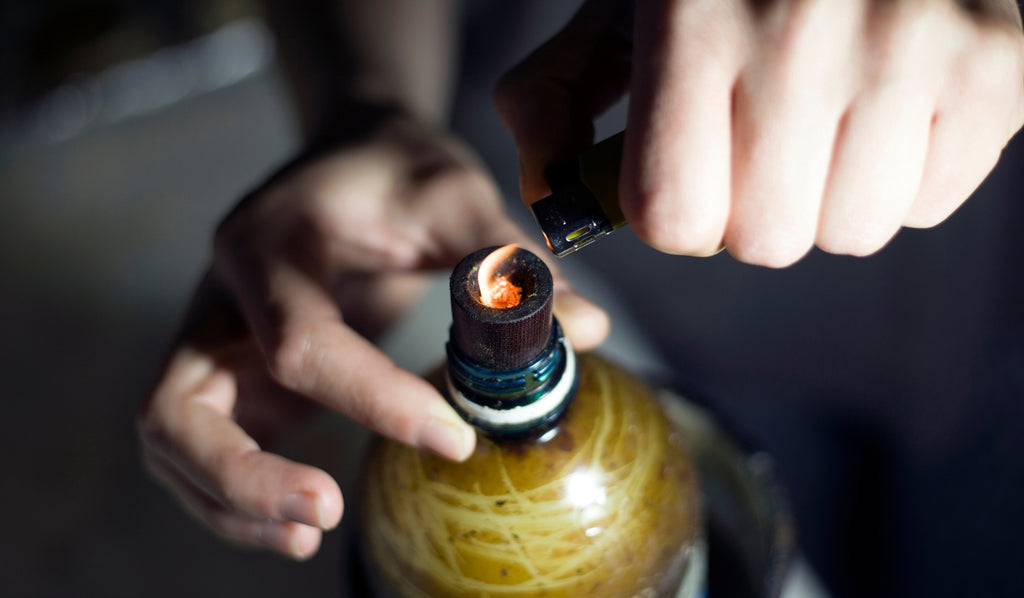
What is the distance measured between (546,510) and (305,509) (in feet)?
0.34

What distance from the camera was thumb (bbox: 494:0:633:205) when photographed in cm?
31

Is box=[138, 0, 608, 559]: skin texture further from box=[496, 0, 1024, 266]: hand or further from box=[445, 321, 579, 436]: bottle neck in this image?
box=[496, 0, 1024, 266]: hand

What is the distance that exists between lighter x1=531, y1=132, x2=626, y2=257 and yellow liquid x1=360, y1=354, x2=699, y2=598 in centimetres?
10

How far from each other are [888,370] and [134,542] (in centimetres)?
70

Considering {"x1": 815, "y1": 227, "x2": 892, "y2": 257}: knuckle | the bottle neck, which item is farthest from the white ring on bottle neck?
{"x1": 815, "y1": 227, "x2": 892, "y2": 257}: knuckle

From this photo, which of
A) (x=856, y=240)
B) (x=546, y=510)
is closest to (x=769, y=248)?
(x=856, y=240)

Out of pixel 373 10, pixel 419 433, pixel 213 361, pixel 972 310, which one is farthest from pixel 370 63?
pixel 972 310

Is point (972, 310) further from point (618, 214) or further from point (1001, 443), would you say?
point (618, 214)

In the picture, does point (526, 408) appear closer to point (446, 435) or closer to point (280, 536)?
point (446, 435)

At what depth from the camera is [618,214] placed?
28 cm

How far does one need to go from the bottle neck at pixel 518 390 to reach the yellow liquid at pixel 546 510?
0.04 ft

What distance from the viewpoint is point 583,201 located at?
0.91 ft

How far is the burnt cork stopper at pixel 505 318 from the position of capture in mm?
268

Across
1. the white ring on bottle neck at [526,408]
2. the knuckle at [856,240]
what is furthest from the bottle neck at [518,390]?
the knuckle at [856,240]
